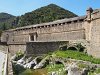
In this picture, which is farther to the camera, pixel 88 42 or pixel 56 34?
pixel 56 34

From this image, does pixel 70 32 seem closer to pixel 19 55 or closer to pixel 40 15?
pixel 19 55

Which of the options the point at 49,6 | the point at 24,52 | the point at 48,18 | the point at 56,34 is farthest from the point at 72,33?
the point at 49,6

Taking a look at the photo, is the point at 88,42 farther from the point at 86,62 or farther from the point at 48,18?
the point at 48,18

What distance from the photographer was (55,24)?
44.2 m

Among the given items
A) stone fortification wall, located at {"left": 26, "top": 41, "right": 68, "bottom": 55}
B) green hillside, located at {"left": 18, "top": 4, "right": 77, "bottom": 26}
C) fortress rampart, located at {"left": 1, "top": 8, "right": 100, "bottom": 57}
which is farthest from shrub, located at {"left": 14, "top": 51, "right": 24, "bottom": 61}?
green hillside, located at {"left": 18, "top": 4, "right": 77, "bottom": 26}

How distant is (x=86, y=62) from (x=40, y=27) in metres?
24.5

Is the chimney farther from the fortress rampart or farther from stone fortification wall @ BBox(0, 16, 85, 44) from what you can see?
stone fortification wall @ BBox(0, 16, 85, 44)

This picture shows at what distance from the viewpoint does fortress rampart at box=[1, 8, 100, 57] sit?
100 feet

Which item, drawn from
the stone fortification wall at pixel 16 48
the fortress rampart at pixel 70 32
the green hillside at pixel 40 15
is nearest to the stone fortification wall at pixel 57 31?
the fortress rampart at pixel 70 32

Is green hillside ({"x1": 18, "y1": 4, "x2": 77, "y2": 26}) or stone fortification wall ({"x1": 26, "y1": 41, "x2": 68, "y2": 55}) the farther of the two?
green hillside ({"x1": 18, "y1": 4, "x2": 77, "y2": 26})

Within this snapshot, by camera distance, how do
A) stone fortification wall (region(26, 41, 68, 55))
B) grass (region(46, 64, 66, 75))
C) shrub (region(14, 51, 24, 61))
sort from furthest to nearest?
shrub (region(14, 51, 24, 61))
stone fortification wall (region(26, 41, 68, 55))
grass (region(46, 64, 66, 75))

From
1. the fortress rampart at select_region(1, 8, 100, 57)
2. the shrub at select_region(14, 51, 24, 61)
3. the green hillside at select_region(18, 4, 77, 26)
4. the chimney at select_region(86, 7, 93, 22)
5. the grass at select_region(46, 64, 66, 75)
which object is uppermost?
the green hillside at select_region(18, 4, 77, 26)

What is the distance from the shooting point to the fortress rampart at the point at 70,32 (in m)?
30.5

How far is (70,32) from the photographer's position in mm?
40188
